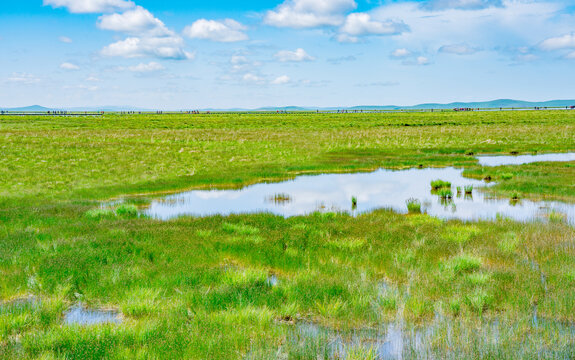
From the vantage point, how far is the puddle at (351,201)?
53.6 feet

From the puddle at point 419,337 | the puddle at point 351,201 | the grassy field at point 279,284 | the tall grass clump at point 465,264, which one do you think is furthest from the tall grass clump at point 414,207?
the puddle at point 419,337

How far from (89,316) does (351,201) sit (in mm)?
12802

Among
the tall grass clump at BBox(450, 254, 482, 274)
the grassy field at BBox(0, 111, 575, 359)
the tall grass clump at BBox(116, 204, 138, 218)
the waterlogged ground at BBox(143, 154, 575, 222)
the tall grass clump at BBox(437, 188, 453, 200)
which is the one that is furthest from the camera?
the tall grass clump at BBox(437, 188, 453, 200)

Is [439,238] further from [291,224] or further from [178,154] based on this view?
[178,154]

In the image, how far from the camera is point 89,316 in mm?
7621

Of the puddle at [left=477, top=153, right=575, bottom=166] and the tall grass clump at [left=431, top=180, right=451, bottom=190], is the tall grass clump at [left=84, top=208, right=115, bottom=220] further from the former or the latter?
the puddle at [left=477, top=153, right=575, bottom=166]

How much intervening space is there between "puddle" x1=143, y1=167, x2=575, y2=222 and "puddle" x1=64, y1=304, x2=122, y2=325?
787 centimetres

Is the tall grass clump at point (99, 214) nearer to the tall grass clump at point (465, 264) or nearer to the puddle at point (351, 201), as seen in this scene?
the puddle at point (351, 201)

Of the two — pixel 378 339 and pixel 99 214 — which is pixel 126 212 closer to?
pixel 99 214

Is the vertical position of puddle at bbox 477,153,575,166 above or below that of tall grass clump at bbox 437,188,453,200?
above

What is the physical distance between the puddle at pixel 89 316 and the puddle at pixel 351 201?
7867 mm

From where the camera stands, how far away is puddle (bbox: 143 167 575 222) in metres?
16.3

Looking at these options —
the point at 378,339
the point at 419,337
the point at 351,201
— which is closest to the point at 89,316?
the point at 378,339

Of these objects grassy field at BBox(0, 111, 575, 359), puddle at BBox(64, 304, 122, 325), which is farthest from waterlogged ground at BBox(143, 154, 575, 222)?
puddle at BBox(64, 304, 122, 325)
